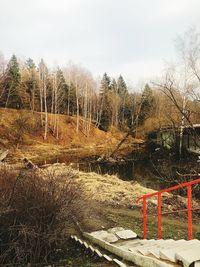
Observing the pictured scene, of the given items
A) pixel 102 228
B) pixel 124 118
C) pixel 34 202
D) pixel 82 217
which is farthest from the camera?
pixel 124 118

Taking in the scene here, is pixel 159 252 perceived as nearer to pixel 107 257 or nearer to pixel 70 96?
pixel 107 257

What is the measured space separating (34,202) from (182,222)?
613cm

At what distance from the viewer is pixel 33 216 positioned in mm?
7848

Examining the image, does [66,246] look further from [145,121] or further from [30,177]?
[145,121]

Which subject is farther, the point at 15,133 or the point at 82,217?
the point at 15,133

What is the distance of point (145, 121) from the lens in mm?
64500

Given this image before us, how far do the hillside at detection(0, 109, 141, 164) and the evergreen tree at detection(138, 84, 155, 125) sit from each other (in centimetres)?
745

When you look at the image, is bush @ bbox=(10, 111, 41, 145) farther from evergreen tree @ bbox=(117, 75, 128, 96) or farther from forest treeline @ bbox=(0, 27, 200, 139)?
evergreen tree @ bbox=(117, 75, 128, 96)

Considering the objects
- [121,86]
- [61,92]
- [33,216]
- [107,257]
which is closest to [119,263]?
[107,257]

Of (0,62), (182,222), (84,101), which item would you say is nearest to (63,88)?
(84,101)

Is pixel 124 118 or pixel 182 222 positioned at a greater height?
pixel 124 118

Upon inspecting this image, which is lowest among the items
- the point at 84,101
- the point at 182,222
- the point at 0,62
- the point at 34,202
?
the point at 182,222

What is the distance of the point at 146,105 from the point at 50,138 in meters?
23.9

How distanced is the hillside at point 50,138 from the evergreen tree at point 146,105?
7454 millimetres
